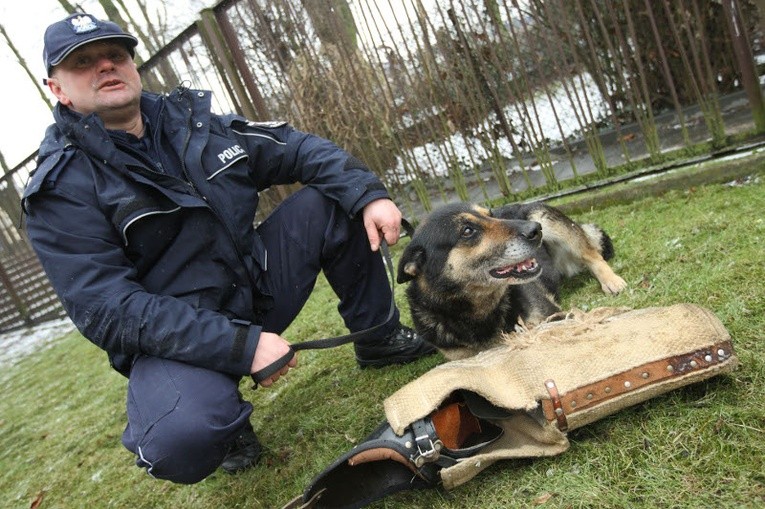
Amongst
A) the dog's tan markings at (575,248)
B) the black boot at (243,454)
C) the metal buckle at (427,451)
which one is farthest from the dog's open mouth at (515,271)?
the black boot at (243,454)

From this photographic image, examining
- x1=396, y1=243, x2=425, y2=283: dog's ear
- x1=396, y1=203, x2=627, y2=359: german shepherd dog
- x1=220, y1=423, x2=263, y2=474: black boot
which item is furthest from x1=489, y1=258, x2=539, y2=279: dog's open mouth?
x1=220, y1=423, x2=263, y2=474: black boot

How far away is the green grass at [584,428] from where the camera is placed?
5.36 feet

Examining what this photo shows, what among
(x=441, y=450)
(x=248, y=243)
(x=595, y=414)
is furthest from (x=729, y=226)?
(x=248, y=243)

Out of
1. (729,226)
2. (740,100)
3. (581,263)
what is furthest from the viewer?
(740,100)

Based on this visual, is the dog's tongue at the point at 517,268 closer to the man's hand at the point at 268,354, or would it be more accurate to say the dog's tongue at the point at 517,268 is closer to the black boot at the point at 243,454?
the man's hand at the point at 268,354

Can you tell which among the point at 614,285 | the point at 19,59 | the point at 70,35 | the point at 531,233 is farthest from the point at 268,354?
the point at 19,59

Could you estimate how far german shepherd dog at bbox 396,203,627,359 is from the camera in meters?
2.74

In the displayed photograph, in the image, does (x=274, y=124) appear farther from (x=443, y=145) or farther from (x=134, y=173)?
(x=443, y=145)

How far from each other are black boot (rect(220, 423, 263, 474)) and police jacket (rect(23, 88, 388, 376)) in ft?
2.23

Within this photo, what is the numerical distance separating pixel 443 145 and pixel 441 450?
13.4ft

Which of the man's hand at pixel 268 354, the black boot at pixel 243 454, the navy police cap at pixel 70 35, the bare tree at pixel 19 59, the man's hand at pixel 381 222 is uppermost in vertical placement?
the bare tree at pixel 19 59

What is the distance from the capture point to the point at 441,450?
6.15 ft

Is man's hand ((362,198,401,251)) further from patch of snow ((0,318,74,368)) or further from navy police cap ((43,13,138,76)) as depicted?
patch of snow ((0,318,74,368))

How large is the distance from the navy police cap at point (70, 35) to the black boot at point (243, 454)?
205 cm
